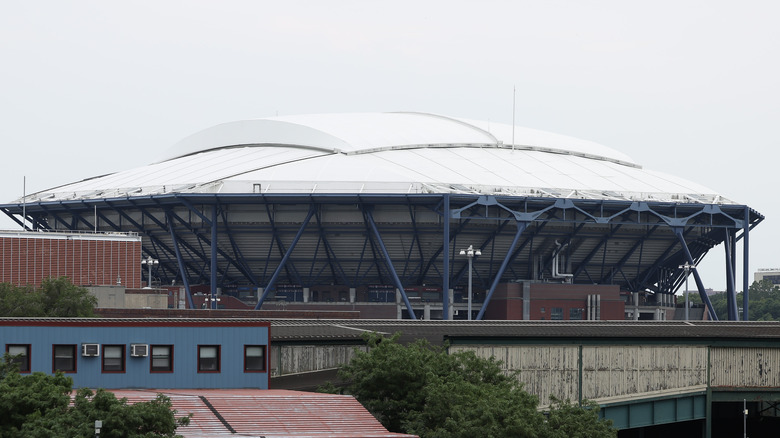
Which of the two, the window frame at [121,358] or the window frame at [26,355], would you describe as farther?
the window frame at [121,358]

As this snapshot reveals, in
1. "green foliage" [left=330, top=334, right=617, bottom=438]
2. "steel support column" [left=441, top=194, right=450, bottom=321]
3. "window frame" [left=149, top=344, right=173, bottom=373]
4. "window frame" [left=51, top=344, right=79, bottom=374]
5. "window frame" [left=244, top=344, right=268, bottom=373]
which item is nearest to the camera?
"green foliage" [left=330, top=334, right=617, bottom=438]

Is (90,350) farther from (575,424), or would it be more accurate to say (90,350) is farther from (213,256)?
(213,256)

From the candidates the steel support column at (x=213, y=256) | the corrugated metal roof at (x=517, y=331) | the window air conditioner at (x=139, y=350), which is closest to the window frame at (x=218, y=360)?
the window air conditioner at (x=139, y=350)

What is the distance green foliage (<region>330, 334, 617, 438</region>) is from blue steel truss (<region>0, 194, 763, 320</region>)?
5924 cm

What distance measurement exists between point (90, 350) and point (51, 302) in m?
35.8

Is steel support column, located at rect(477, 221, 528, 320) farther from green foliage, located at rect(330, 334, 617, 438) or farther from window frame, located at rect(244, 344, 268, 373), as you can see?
window frame, located at rect(244, 344, 268, 373)

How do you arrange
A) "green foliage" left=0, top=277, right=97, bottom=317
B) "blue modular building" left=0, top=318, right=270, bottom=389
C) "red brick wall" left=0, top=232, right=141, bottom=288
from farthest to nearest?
"red brick wall" left=0, top=232, right=141, bottom=288, "green foliage" left=0, top=277, right=97, bottom=317, "blue modular building" left=0, top=318, right=270, bottom=389

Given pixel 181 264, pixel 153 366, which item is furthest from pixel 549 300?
pixel 153 366

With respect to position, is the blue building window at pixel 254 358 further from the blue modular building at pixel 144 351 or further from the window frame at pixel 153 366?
the window frame at pixel 153 366

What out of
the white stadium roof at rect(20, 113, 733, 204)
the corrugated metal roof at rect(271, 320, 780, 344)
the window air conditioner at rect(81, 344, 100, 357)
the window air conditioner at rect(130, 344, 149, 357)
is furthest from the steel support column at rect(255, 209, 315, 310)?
the window air conditioner at rect(81, 344, 100, 357)

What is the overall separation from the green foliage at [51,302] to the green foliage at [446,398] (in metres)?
32.5

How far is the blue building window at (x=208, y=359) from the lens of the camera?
4297 cm

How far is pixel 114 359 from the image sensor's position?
139 ft

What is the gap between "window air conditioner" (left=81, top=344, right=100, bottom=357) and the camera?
137ft
